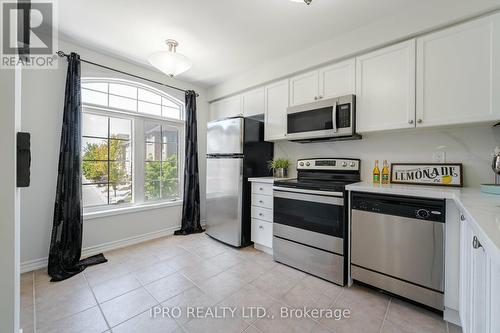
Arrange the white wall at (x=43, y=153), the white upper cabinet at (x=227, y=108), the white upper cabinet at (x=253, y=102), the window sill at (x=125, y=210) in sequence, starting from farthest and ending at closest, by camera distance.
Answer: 1. the white upper cabinet at (x=227, y=108)
2. the white upper cabinet at (x=253, y=102)
3. the window sill at (x=125, y=210)
4. the white wall at (x=43, y=153)

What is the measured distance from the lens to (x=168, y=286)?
1981 mm

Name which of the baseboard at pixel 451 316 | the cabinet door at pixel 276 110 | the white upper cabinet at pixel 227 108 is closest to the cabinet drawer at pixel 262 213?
the cabinet door at pixel 276 110

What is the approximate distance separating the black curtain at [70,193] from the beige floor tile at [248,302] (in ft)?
5.50

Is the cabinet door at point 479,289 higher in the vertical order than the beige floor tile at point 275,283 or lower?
higher

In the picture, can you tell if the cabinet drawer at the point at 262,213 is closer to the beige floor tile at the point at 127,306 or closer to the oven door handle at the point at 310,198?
the oven door handle at the point at 310,198

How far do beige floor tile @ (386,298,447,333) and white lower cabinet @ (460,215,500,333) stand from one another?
0.25m

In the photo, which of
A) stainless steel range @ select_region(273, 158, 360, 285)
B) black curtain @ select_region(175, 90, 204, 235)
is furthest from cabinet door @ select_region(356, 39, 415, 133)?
black curtain @ select_region(175, 90, 204, 235)

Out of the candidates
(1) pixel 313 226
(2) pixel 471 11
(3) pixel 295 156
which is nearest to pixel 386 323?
(1) pixel 313 226

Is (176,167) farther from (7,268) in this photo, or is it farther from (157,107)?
(7,268)

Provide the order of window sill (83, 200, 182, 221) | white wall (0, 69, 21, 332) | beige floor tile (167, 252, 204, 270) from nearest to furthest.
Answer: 1. white wall (0, 69, 21, 332)
2. beige floor tile (167, 252, 204, 270)
3. window sill (83, 200, 182, 221)

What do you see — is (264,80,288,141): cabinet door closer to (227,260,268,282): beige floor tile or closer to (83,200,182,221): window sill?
(227,260,268,282): beige floor tile

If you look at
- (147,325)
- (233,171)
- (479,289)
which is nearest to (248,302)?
(147,325)

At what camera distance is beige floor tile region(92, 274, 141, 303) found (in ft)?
5.98

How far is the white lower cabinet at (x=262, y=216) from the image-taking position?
2652 mm
